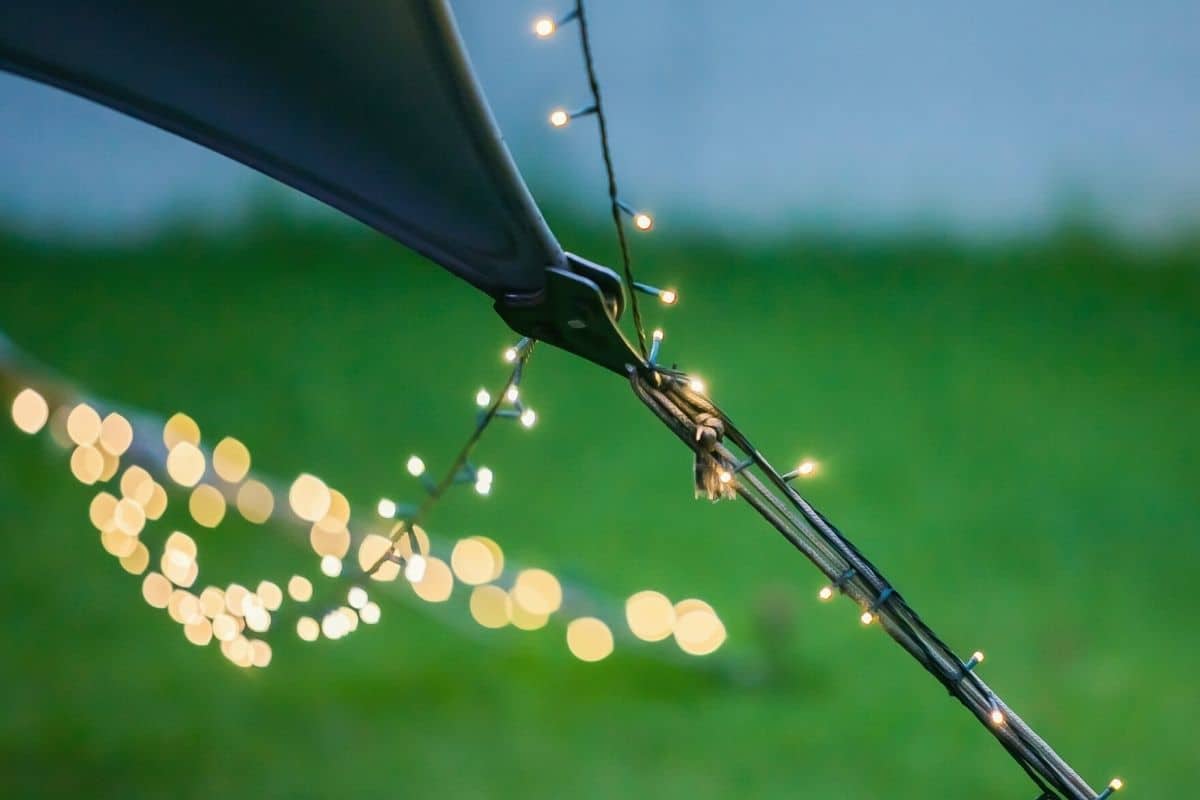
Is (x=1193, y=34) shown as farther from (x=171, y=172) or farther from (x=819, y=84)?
(x=171, y=172)

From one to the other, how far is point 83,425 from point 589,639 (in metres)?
0.71

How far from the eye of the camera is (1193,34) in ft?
8.47

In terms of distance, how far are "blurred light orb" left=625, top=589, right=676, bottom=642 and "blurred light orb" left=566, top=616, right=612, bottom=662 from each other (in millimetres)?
40

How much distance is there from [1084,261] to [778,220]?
63cm

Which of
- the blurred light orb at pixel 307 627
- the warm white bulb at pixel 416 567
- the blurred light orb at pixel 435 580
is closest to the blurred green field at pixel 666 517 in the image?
the blurred light orb at pixel 435 580

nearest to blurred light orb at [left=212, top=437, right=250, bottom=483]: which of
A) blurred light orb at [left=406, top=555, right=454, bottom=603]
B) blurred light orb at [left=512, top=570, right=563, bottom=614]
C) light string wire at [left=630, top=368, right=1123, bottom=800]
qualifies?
blurred light orb at [left=406, top=555, right=454, bottom=603]

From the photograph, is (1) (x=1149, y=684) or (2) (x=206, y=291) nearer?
(1) (x=1149, y=684)

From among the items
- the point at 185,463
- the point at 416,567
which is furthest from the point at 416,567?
the point at 185,463

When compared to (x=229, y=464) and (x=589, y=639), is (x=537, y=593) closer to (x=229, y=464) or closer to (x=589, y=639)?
(x=589, y=639)

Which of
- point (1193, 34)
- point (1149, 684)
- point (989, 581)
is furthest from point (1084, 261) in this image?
point (1149, 684)

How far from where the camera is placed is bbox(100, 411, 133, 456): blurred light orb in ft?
4.85

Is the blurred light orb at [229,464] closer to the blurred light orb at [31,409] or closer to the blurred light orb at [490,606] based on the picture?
the blurred light orb at [31,409]

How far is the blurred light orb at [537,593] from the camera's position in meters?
1.72

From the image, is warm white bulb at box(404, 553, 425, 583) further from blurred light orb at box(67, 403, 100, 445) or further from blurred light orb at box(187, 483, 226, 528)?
blurred light orb at box(187, 483, 226, 528)
